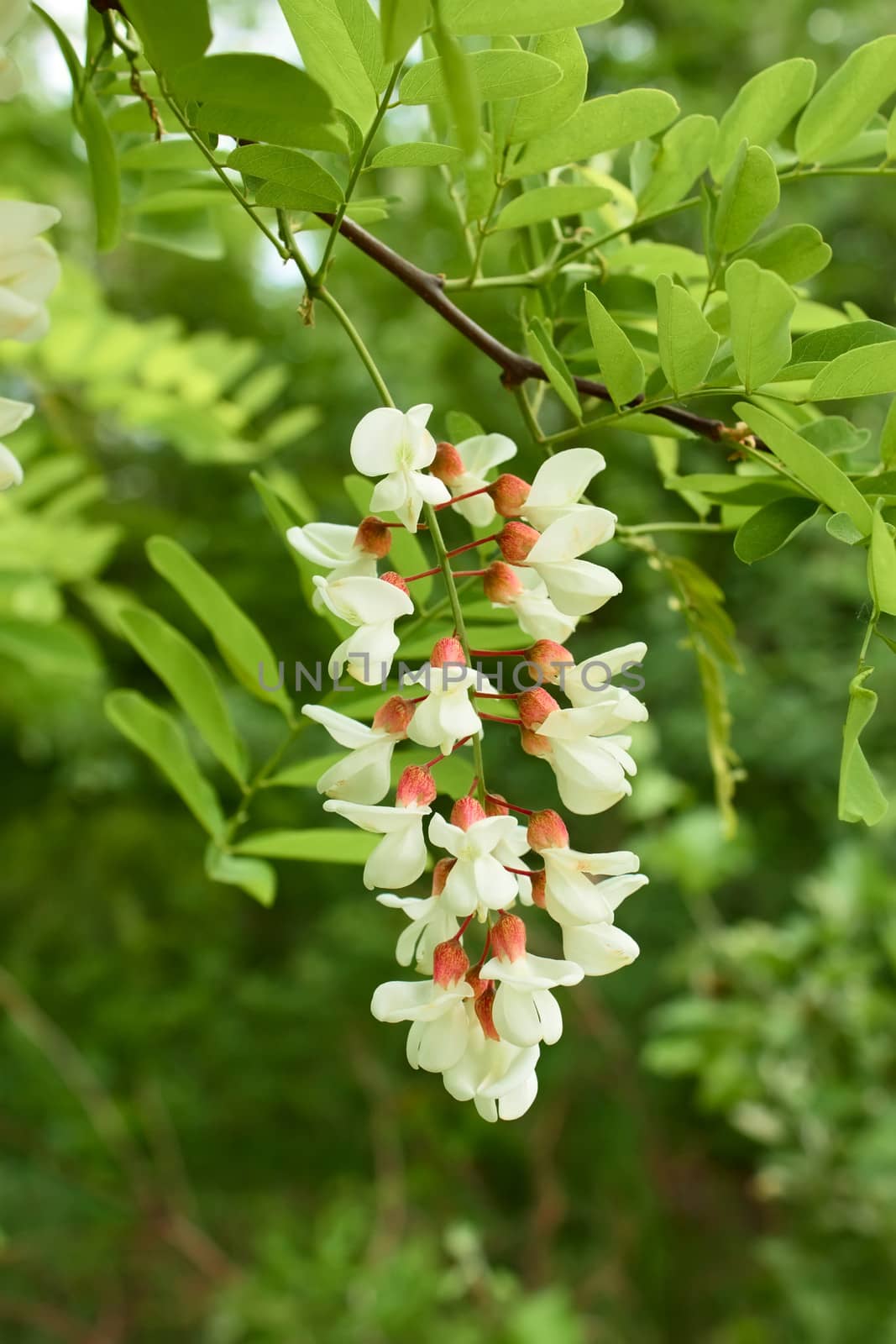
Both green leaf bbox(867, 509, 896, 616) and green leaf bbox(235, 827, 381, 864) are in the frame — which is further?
green leaf bbox(235, 827, 381, 864)

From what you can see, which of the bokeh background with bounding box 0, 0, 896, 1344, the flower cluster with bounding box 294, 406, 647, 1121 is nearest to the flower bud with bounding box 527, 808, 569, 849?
the flower cluster with bounding box 294, 406, 647, 1121

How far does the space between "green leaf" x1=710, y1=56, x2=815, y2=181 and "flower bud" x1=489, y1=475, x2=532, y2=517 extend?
0.12 meters

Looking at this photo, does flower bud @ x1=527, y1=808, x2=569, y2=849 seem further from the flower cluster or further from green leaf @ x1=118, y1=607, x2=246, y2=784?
green leaf @ x1=118, y1=607, x2=246, y2=784

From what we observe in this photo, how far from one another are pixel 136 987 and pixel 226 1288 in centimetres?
70

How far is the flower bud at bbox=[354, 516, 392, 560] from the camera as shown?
0.73 feet

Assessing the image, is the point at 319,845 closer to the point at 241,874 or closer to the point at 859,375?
the point at 241,874

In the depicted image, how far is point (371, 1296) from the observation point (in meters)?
1.23

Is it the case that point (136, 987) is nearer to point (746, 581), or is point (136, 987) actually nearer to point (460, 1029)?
point (746, 581)

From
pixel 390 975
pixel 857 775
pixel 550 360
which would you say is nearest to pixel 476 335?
pixel 550 360

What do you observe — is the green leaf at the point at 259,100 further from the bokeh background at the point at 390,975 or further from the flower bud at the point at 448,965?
the bokeh background at the point at 390,975

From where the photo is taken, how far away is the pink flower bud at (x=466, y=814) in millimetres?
207

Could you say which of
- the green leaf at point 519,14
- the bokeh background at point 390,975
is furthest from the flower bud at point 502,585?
the bokeh background at point 390,975

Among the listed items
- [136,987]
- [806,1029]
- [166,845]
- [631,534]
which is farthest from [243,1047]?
[631,534]

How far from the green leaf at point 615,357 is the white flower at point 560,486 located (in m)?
0.03
